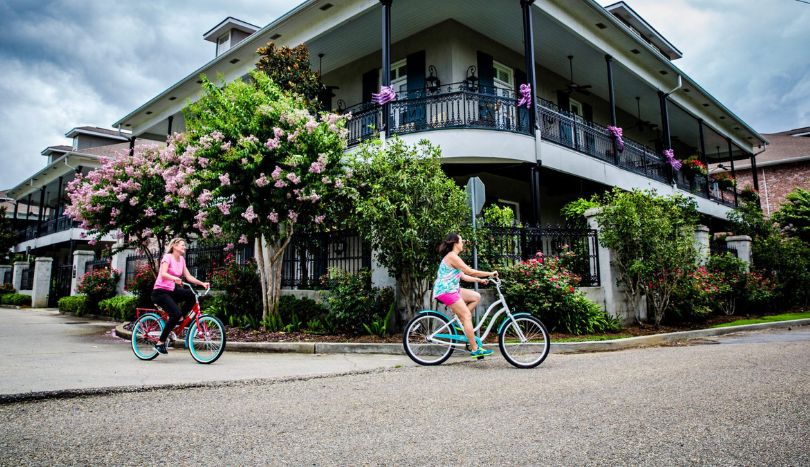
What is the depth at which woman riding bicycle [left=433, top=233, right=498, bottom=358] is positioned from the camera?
6.89 m

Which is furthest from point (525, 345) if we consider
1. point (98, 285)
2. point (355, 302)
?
point (98, 285)

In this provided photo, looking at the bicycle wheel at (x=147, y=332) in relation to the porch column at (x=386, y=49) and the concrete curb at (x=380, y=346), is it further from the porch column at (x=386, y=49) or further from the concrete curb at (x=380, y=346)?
the porch column at (x=386, y=49)

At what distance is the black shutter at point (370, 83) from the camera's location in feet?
53.5

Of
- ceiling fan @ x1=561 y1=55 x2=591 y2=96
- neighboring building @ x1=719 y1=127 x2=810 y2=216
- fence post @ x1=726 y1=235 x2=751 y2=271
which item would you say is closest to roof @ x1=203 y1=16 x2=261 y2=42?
ceiling fan @ x1=561 y1=55 x2=591 y2=96

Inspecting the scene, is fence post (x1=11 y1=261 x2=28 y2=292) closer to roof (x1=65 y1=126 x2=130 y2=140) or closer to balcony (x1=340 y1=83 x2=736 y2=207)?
roof (x1=65 y1=126 x2=130 y2=140)

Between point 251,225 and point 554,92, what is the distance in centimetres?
1233

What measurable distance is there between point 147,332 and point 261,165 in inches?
138

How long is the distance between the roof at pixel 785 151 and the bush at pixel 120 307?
32.6 meters

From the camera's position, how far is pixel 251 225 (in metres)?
10.0

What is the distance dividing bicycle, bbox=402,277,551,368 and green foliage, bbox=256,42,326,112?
7857 millimetres

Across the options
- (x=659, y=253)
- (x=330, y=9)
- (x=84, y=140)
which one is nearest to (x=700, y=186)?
(x=659, y=253)

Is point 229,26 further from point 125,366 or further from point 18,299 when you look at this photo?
point 125,366

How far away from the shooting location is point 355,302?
9.83 meters

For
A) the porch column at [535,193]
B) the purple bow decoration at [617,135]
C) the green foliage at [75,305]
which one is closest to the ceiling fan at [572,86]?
the purple bow decoration at [617,135]
